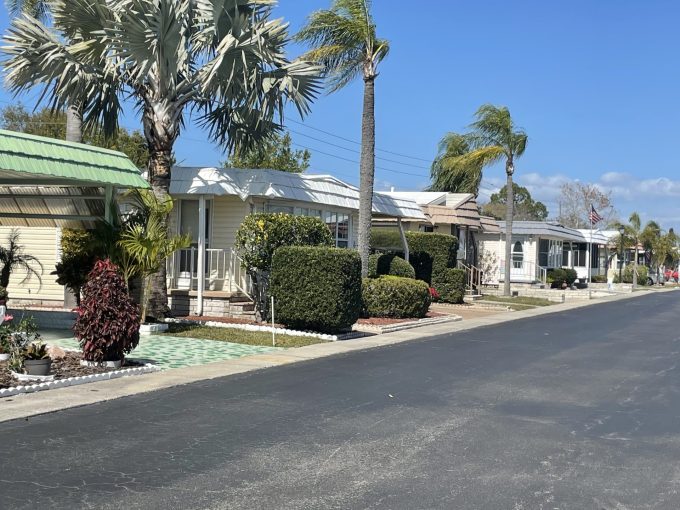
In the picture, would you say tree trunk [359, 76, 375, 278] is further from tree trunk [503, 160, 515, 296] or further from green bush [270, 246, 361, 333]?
tree trunk [503, 160, 515, 296]

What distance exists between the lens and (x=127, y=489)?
19.6ft

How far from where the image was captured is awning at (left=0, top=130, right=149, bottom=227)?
11805mm

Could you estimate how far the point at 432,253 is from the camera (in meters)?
29.9

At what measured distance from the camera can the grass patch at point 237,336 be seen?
638 inches

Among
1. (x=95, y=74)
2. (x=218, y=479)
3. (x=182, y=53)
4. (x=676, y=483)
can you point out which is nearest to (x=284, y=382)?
(x=218, y=479)

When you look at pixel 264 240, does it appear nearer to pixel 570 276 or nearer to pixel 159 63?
pixel 159 63

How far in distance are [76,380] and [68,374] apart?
45 cm

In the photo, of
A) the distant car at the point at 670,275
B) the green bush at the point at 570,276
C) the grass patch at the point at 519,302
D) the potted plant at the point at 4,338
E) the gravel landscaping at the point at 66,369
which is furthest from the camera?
the distant car at the point at 670,275

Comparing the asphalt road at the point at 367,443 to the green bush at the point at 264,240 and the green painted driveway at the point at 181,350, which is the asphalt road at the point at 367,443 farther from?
the green bush at the point at 264,240

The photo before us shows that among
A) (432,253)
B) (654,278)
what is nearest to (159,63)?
(432,253)

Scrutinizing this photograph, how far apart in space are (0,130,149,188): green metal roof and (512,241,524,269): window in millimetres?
36481

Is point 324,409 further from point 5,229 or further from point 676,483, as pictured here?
point 5,229

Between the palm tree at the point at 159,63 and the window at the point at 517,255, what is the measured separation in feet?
102

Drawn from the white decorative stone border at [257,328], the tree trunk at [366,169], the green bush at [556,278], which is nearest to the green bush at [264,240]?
the white decorative stone border at [257,328]
